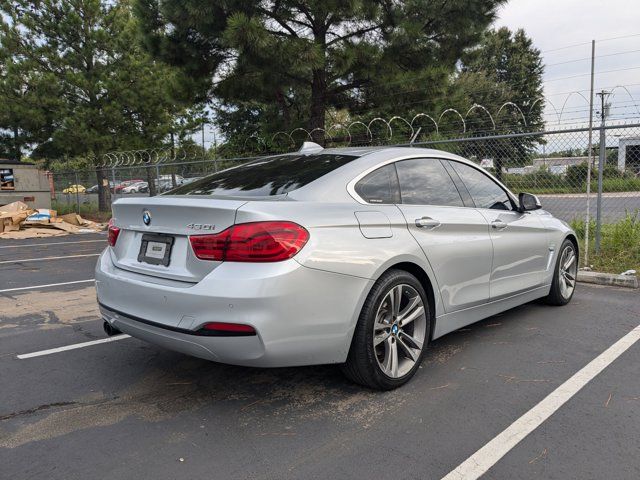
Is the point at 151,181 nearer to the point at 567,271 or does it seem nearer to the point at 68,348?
the point at 68,348

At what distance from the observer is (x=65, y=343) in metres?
4.34

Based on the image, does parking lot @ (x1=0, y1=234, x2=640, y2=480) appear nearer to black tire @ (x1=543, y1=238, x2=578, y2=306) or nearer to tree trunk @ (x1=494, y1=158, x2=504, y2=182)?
black tire @ (x1=543, y1=238, x2=578, y2=306)

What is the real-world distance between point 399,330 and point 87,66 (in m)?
19.8

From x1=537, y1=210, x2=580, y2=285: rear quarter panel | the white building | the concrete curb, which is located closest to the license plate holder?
x1=537, y1=210, x2=580, y2=285: rear quarter panel

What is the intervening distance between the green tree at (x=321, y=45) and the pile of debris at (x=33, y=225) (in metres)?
5.77

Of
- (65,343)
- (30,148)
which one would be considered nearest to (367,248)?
(65,343)

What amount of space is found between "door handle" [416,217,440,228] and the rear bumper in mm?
678

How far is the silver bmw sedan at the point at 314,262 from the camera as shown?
2.73m

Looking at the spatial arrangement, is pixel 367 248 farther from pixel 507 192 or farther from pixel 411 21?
pixel 411 21

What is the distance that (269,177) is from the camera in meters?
3.55

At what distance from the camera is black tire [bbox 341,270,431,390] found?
3041 millimetres

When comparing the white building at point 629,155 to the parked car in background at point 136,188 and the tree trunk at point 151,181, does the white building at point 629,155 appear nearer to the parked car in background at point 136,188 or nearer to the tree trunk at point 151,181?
the tree trunk at point 151,181

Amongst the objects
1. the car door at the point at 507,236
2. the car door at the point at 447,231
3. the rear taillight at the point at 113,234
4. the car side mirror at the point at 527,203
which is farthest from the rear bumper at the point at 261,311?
the car side mirror at the point at 527,203

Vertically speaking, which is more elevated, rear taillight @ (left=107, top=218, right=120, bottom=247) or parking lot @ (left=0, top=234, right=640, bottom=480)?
rear taillight @ (left=107, top=218, right=120, bottom=247)
